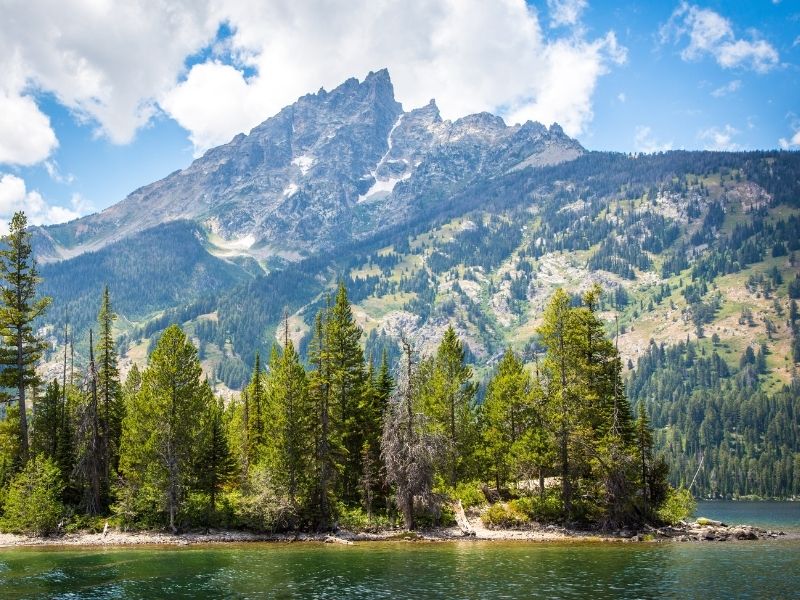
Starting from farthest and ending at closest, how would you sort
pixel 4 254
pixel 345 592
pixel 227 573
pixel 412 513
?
pixel 412 513 < pixel 4 254 < pixel 227 573 < pixel 345 592

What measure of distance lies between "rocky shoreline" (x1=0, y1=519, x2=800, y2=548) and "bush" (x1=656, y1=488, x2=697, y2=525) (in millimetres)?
2371

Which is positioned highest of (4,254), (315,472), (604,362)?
(4,254)

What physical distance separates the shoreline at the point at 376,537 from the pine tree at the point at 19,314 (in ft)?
31.7

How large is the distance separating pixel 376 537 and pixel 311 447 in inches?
420

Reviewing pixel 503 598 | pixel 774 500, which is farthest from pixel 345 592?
pixel 774 500

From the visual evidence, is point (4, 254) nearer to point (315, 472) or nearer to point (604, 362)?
point (315, 472)

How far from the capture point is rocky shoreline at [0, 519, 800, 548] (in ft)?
192

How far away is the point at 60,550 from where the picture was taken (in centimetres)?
5347

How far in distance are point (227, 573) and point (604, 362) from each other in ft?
131

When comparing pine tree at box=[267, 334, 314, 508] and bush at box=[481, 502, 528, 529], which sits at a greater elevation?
pine tree at box=[267, 334, 314, 508]

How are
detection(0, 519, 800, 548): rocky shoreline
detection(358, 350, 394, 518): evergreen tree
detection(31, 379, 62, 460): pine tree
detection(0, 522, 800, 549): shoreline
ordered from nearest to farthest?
detection(0, 522, 800, 549): shoreline
detection(0, 519, 800, 548): rocky shoreline
detection(358, 350, 394, 518): evergreen tree
detection(31, 379, 62, 460): pine tree

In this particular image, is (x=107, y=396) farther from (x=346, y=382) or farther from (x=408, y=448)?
(x=408, y=448)

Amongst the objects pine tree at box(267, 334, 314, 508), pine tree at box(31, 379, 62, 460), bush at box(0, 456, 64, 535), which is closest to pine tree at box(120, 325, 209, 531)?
bush at box(0, 456, 64, 535)

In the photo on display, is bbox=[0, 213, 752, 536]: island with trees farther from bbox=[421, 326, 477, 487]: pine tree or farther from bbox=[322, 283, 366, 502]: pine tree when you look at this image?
bbox=[421, 326, 477, 487]: pine tree
